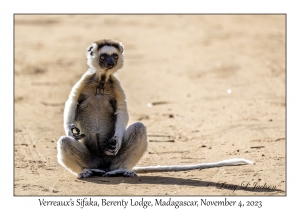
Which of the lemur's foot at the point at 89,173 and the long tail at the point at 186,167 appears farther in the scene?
the long tail at the point at 186,167

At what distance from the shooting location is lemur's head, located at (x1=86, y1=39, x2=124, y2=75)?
8203 mm

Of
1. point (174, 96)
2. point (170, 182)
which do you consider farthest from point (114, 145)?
point (174, 96)

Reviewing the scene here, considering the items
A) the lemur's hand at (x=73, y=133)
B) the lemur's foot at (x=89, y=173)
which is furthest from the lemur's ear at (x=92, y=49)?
the lemur's foot at (x=89, y=173)

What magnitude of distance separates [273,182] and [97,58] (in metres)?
2.58

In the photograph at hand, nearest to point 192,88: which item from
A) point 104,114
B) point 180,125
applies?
point 180,125

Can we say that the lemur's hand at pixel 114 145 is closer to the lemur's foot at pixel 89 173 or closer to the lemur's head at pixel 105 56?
the lemur's foot at pixel 89 173

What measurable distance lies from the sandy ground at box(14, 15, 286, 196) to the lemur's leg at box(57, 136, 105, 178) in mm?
174

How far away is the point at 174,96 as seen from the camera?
1441cm

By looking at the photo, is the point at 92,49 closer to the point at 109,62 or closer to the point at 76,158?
the point at 109,62

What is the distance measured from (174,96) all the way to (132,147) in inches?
246

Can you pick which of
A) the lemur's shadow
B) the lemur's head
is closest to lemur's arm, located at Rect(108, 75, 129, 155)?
the lemur's head

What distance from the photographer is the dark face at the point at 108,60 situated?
321 inches

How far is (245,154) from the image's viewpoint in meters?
9.28

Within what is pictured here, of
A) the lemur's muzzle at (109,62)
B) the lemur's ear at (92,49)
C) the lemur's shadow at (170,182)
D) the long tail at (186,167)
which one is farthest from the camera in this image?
the long tail at (186,167)
